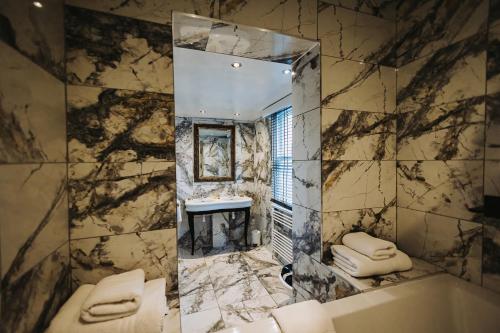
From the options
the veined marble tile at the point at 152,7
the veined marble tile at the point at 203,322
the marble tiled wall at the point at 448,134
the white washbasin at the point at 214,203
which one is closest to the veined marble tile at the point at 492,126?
the marble tiled wall at the point at 448,134

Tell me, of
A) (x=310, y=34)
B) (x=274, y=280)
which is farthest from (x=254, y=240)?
(x=310, y=34)

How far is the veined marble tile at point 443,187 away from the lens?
114cm

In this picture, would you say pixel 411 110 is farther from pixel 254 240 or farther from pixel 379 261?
pixel 254 240

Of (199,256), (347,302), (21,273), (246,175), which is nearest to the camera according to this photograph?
(21,273)

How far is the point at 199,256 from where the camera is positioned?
3.21 m

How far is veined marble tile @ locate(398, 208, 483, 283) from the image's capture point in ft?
3.79

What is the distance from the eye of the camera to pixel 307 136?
1476 mm

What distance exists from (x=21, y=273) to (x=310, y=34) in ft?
5.65

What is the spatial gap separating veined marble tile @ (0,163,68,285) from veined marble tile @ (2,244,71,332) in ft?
0.09

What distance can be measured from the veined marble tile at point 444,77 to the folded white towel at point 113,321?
6.15ft

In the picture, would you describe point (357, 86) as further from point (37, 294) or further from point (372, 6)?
point (37, 294)

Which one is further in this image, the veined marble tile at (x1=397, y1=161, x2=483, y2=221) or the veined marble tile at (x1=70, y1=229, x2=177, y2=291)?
the veined marble tile at (x1=397, y1=161, x2=483, y2=221)

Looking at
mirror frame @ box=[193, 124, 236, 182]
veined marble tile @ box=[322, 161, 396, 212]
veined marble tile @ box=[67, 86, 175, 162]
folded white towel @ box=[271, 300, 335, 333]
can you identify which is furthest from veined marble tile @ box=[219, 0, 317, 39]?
mirror frame @ box=[193, 124, 236, 182]

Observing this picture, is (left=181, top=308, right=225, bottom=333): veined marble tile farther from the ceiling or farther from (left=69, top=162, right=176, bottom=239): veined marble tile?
the ceiling
